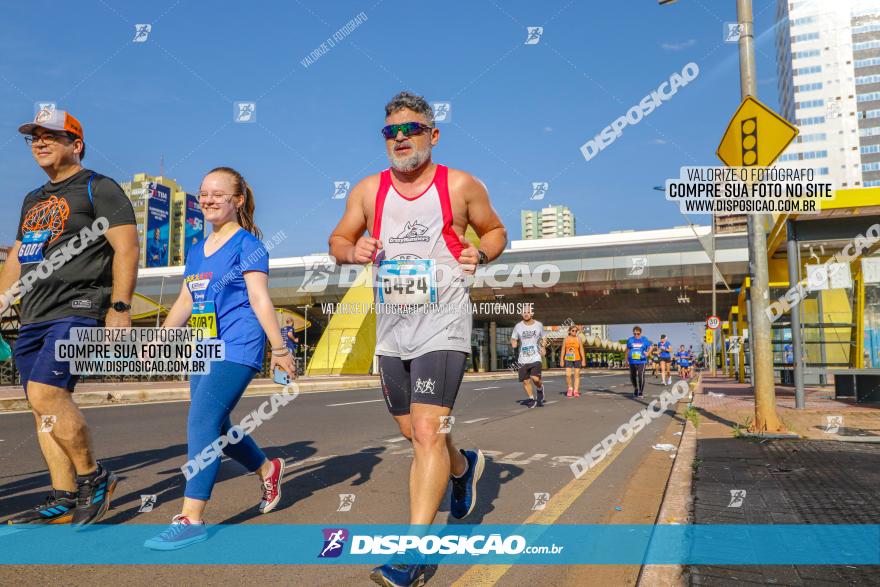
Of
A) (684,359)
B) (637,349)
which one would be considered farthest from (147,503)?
(684,359)

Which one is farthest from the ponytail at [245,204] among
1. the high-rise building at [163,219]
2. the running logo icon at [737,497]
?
the high-rise building at [163,219]

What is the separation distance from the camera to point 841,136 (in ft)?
397

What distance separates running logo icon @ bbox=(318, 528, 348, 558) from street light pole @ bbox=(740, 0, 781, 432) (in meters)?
5.38

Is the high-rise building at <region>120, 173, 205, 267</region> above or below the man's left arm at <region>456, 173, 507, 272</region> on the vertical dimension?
above

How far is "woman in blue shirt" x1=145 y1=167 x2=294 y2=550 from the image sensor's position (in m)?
3.39

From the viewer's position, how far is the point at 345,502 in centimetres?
437

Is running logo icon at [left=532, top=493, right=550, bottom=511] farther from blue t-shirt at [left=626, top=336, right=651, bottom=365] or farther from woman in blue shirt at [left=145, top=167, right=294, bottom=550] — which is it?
blue t-shirt at [left=626, top=336, right=651, bottom=365]

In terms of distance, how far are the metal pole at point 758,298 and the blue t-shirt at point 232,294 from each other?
580cm

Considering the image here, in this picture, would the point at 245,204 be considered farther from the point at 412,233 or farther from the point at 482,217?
the point at 482,217

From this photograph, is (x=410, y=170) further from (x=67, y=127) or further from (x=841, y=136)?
(x=841, y=136)

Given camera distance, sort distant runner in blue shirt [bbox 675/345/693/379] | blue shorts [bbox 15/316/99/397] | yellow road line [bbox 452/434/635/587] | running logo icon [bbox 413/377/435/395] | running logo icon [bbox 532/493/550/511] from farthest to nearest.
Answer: distant runner in blue shirt [bbox 675/345/693/379], running logo icon [bbox 532/493/550/511], blue shorts [bbox 15/316/99/397], running logo icon [bbox 413/377/435/395], yellow road line [bbox 452/434/635/587]

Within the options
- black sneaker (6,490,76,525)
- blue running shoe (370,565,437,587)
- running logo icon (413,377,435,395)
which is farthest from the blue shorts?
blue running shoe (370,565,437,587)

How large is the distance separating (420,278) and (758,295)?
5.62 metres

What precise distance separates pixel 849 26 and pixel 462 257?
5932 inches
